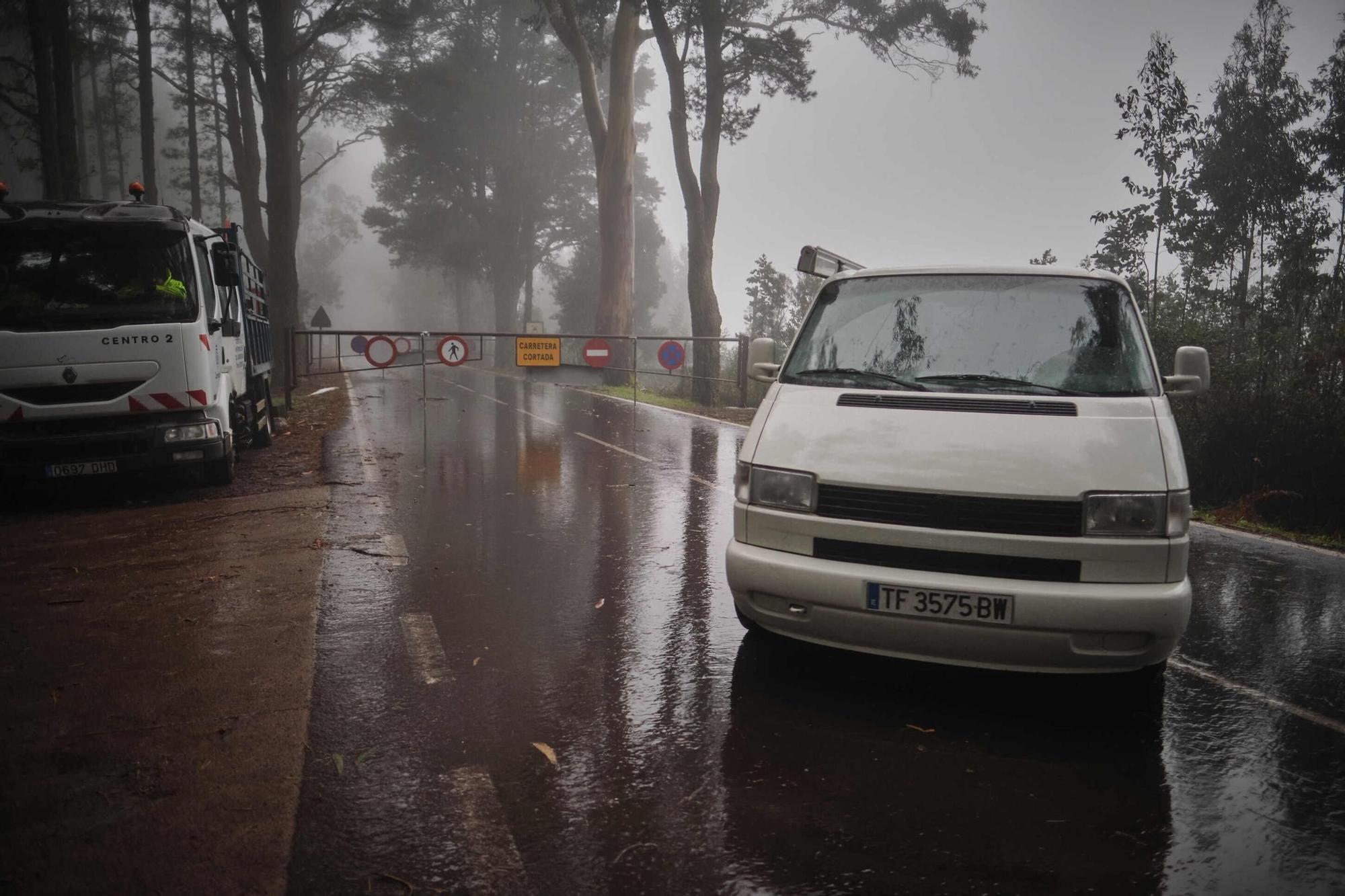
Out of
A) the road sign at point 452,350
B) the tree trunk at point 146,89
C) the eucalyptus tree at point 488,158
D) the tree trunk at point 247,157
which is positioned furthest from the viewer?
the eucalyptus tree at point 488,158

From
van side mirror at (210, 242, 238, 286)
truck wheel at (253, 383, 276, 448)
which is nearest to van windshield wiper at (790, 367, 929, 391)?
van side mirror at (210, 242, 238, 286)

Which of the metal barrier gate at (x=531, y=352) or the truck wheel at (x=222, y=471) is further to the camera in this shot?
the metal barrier gate at (x=531, y=352)

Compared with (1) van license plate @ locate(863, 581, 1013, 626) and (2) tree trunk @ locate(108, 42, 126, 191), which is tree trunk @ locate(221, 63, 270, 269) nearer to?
(2) tree trunk @ locate(108, 42, 126, 191)

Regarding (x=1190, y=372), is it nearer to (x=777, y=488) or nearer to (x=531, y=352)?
(x=777, y=488)

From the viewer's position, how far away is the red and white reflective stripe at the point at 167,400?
9156 millimetres

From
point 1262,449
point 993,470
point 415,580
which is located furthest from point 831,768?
point 1262,449

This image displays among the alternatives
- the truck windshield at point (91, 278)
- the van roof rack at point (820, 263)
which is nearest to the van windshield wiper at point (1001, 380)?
the van roof rack at point (820, 263)

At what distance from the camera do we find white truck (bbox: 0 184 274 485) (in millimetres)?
8898

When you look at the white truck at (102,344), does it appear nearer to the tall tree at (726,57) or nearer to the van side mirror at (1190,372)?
the van side mirror at (1190,372)

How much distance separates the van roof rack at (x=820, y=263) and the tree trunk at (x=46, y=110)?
52.1 ft

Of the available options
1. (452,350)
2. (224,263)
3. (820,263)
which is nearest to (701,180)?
(452,350)

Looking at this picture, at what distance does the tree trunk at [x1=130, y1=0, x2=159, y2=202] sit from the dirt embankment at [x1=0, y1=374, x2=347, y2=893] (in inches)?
1011

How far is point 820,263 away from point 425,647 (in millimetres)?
3411

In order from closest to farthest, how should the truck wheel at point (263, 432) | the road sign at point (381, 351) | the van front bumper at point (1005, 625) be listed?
the van front bumper at point (1005, 625)
the truck wheel at point (263, 432)
the road sign at point (381, 351)
